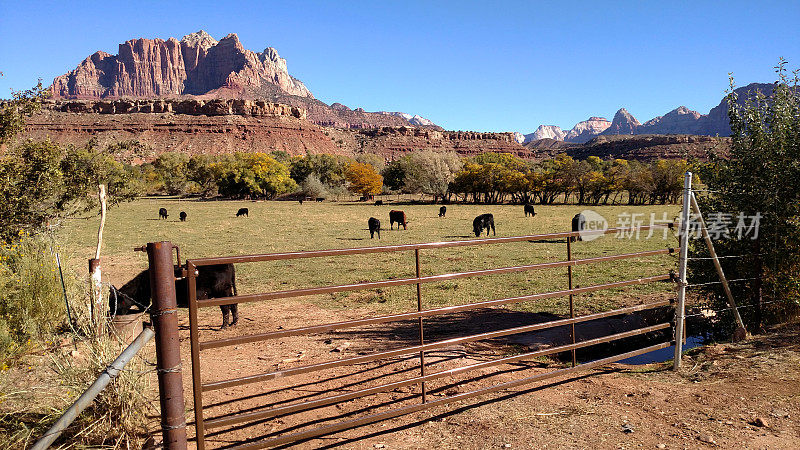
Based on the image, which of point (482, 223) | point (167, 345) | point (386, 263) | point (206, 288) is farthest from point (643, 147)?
point (167, 345)

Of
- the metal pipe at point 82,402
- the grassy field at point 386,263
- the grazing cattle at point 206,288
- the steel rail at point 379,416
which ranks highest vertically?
the metal pipe at point 82,402

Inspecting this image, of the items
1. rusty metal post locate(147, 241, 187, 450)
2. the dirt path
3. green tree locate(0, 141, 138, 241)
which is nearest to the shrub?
green tree locate(0, 141, 138, 241)

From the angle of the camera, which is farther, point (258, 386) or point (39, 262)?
point (39, 262)

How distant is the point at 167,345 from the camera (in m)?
2.58

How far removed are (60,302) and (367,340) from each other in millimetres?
4331

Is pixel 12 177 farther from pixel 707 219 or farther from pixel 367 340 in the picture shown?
pixel 707 219

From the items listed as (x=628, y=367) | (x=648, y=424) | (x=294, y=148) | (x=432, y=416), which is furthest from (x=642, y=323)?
(x=294, y=148)

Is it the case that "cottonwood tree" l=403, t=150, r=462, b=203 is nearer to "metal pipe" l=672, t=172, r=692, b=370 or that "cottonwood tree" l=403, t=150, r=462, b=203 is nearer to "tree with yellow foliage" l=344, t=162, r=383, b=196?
"tree with yellow foliage" l=344, t=162, r=383, b=196

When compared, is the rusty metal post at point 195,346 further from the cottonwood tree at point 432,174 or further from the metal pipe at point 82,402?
the cottonwood tree at point 432,174

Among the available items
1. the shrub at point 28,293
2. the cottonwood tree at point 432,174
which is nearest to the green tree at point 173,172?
the cottonwood tree at point 432,174

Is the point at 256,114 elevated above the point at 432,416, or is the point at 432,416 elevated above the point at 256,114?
the point at 256,114

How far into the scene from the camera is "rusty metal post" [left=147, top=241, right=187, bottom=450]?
2.56 metres

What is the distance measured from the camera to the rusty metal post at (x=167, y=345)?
256 centimetres

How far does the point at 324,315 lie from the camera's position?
8.46m
